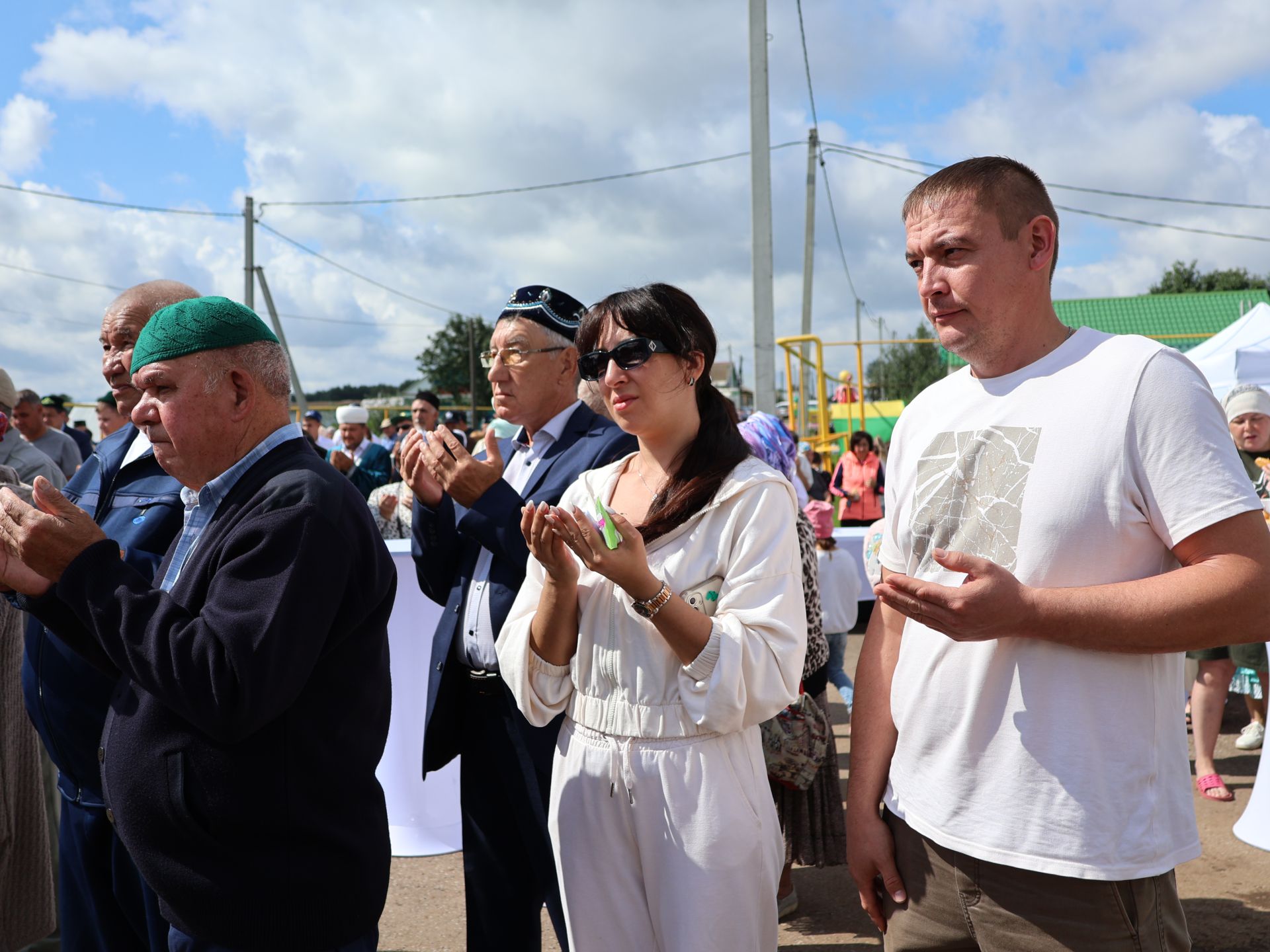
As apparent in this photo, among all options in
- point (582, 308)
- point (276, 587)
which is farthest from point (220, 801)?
point (582, 308)

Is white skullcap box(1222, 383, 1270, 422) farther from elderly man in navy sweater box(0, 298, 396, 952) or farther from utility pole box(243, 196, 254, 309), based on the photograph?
utility pole box(243, 196, 254, 309)

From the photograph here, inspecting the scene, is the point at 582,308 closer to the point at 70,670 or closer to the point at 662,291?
the point at 662,291

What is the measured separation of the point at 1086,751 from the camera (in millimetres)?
1650

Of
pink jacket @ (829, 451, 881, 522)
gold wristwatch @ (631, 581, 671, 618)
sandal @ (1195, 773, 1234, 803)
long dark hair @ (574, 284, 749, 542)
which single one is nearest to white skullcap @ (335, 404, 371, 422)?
pink jacket @ (829, 451, 881, 522)

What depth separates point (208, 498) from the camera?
2.15 m

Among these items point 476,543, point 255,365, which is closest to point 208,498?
point 255,365

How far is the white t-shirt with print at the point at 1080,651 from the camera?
1.63 m

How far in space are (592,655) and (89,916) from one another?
163cm

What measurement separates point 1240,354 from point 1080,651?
8.96m

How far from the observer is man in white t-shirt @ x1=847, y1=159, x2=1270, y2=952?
1.61 meters

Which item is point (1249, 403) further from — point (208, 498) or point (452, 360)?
point (452, 360)

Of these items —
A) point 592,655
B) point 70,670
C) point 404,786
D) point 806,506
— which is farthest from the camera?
point 806,506

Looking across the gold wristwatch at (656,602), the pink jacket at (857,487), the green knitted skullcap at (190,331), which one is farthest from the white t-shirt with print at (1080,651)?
the pink jacket at (857,487)

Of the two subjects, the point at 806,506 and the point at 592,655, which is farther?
the point at 806,506
